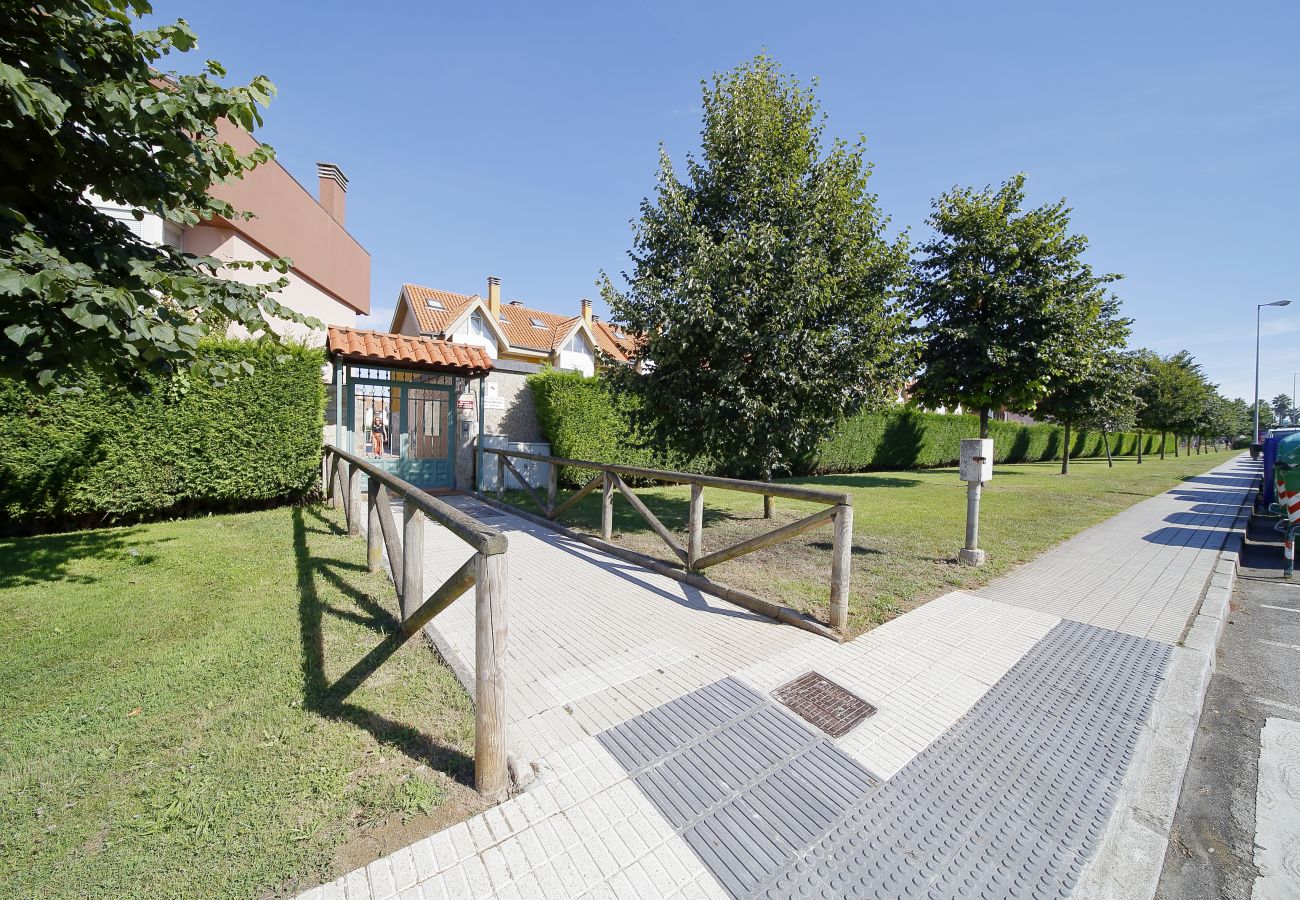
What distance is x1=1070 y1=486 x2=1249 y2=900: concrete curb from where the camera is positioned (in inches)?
71.4

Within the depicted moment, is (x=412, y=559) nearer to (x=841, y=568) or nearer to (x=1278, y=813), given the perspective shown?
(x=841, y=568)

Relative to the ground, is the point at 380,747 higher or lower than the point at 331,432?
lower

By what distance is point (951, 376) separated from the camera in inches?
540

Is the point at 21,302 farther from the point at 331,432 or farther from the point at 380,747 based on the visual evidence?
the point at 331,432

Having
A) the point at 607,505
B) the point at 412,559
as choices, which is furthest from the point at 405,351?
the point at 412,559

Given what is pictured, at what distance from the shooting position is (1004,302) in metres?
13.2

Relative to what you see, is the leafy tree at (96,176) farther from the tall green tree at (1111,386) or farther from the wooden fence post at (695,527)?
the tall green tree at (1111,386)

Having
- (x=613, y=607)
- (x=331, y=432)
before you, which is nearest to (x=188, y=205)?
(x=613, y=607)

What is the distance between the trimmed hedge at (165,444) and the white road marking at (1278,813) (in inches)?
296

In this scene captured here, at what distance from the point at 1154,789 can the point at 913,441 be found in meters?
20.1

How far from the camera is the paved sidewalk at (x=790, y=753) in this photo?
180 cm

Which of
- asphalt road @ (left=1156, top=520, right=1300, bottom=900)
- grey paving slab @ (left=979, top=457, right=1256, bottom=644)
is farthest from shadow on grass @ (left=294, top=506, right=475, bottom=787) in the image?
grey paving slab @ (left=979, top=457, right=1256, bottom=644)

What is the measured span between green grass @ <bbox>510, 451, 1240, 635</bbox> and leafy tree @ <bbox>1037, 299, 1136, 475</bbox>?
3.42m

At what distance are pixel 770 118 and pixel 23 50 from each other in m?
6.64
